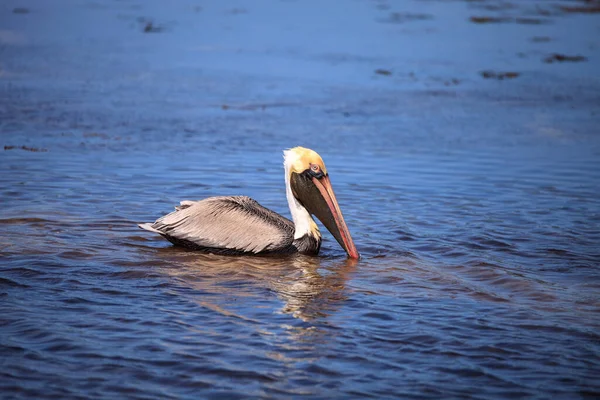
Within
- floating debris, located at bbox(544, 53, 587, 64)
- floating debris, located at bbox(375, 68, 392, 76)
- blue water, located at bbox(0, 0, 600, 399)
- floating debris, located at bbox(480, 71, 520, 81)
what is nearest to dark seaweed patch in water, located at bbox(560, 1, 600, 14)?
blue water, located at bbox(0, 0, 600, 399)

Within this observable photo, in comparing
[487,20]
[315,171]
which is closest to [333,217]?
[315,171]

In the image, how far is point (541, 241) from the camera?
6344 millimetres

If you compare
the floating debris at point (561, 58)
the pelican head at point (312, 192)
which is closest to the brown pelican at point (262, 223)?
the pelican head at point (312, 192)

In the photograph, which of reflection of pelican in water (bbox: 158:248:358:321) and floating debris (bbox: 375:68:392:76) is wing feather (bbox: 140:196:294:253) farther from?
floating debris (bbox: 375:68:392:76)

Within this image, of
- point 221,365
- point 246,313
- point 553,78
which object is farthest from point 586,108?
point 221,365

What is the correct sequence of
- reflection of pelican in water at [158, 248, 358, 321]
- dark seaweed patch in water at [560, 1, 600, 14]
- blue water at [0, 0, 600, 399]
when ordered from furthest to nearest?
dark seaweed patch in water at [560, 1, 600, 14] < reflection of pelican in water at [158, 248, 358, 321] < blue water at [0, 0, 600, 399]

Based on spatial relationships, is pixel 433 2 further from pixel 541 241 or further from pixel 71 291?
pixel 71 291

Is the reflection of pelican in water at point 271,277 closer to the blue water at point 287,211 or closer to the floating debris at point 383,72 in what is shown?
the blue water at point 287,211

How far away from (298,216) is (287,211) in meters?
1.13

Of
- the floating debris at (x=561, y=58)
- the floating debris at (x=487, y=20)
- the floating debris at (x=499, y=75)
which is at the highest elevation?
the floating debris at (x=487, y=20)

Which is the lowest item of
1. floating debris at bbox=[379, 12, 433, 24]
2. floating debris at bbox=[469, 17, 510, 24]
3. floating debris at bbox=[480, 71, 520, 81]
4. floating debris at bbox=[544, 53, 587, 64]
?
floating debris at bbox=[480, 71, 520, 81]

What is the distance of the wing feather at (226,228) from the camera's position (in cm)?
599

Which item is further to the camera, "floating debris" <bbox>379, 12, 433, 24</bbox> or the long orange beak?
"floating debris" <bbox>379, 12, 433, 24</bbox>

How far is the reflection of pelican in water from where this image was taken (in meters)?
4.92
